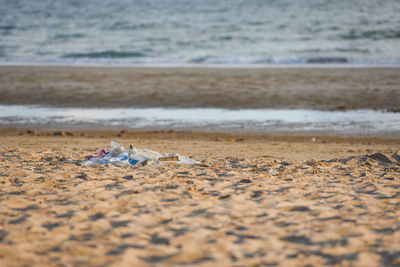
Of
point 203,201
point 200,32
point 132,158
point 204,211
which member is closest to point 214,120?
point 132,158

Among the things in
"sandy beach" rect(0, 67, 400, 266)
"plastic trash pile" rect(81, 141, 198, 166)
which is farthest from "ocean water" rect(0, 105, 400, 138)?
"plastic trash pile" rect(81, 141, 198, 166)

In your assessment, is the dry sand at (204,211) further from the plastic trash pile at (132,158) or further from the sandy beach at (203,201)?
the plastic trash pile at (132,158)

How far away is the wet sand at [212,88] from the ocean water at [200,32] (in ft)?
18.9

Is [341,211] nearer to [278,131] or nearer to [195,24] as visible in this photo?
[278,131]

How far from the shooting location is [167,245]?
4004 mm

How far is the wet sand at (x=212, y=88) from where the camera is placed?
1369 centimetres

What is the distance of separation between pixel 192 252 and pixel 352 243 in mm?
1503

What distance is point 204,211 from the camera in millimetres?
4898

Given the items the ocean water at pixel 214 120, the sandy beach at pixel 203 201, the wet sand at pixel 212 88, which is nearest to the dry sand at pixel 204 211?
the sandy beach at pixel 203 201

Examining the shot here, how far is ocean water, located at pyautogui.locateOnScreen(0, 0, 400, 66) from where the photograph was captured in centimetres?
2497

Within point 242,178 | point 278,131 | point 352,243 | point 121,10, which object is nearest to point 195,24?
point 121,10

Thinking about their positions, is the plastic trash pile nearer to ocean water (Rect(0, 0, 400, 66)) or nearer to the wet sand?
the wet sand

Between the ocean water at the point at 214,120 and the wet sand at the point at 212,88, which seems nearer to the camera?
the ocean water at the point at 214,120

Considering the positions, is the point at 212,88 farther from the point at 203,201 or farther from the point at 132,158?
the point at 203,201
